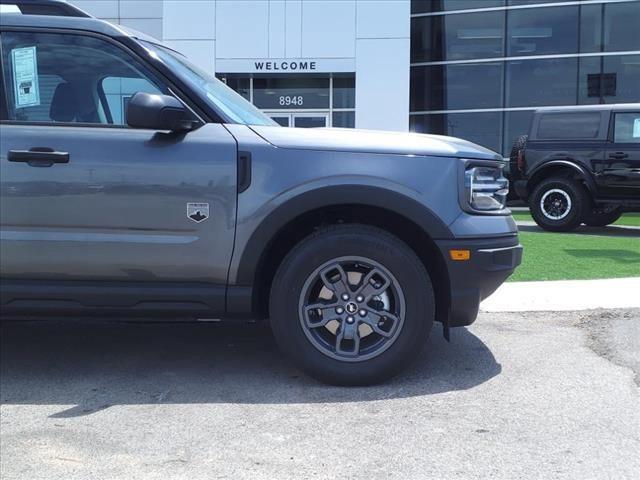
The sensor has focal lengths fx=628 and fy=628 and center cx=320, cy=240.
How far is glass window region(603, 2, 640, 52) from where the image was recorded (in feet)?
54.1

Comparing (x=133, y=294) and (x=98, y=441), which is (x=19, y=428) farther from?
(x=133, y=294)

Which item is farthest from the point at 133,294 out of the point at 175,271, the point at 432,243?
the point at 432,243

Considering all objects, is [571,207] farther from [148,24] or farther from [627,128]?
[148,24]

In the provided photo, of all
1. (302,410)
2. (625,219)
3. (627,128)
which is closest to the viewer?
(302,410)

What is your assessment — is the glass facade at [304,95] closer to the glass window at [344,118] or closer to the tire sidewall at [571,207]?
the glass window at [344,118]

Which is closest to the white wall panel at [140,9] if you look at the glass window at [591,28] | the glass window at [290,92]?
the glass window at [290,92]

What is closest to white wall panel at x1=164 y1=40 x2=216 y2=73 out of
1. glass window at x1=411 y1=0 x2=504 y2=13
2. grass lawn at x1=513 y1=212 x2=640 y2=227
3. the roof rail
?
glass window at x1=411 y1=0 x2=504 y2=13

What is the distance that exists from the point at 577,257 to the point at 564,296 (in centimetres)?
240

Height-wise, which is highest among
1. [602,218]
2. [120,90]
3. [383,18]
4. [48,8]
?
[383,18]

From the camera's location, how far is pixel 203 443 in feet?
9.74

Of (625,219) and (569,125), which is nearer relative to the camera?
(569,125)

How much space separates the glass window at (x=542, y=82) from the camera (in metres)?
17.0

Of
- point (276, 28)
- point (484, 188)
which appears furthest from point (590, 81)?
point (484, 188)

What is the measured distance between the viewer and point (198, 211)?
3.46 m
